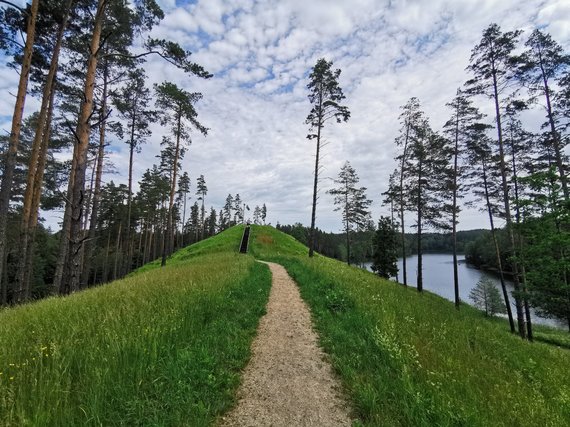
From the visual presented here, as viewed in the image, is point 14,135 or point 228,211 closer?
point 14,135

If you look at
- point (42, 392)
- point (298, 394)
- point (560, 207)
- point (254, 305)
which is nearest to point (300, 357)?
→ point (298, 394)

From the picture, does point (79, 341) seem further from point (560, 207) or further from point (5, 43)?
point (560, 207)

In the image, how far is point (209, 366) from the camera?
4441mm

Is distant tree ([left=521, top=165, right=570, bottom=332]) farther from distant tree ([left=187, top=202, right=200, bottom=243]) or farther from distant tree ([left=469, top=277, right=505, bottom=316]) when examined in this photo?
distant tree ([left=187, top=202, right=200, bottom=243])

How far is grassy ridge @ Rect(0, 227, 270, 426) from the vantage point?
9.84 ft

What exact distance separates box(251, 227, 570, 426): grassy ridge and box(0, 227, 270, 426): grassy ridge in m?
2.09

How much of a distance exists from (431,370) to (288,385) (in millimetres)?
2384

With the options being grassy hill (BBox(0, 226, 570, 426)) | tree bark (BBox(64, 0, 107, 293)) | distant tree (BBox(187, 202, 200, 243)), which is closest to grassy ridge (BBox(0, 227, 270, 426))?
grassy hill (BBox(0, 226, 570, 426))

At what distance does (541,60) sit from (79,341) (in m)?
25.3

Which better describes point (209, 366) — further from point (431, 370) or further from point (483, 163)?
point (483, 163)

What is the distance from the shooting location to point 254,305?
865cm

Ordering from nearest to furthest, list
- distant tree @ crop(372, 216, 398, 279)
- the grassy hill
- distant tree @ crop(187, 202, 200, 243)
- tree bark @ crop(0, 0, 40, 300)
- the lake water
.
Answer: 1. the grassy hill
2. tree bark @ crop(0, 0, 40, 300)
3. distant tree @ crop(372, 216, 398, 279)
4. the lake water
5. distant tree @ crop(187, 202, 200, 243)

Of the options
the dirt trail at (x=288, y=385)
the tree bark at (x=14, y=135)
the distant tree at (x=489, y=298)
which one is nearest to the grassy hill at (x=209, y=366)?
the dirt trail at (x=288, y=385)

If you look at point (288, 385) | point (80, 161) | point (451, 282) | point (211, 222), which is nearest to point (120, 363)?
point (288, 385)
